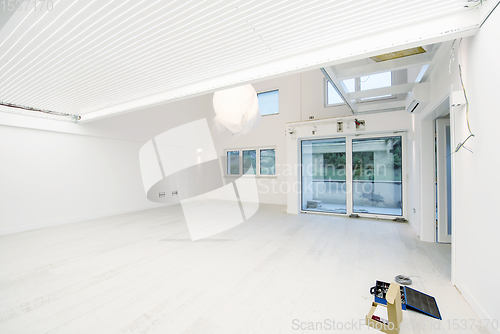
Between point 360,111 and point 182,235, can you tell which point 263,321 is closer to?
point 182,235

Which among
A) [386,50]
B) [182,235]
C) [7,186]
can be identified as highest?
[386,50]

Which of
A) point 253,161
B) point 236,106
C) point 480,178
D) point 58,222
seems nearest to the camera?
point 480,178

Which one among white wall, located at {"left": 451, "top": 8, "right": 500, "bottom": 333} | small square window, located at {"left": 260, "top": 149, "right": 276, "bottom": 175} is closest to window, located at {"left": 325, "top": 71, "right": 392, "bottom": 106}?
small square window, located at {"left": 260, "top": 149, "right": 276, "bottom": 175}

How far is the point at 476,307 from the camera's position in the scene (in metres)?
1.79

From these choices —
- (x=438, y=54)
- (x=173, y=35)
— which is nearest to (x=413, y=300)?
(x=438, y=54)

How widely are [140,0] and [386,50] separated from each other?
7.28 ft

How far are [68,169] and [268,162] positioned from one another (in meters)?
5.77

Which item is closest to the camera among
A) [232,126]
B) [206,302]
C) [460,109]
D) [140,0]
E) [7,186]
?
[140,0]

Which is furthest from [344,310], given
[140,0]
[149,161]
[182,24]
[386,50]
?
[149,161]

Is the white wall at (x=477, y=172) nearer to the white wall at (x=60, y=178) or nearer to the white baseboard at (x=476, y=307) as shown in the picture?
the white baseboard at (x=476, y=307)

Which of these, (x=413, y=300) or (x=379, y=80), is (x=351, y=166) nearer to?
(x=379, y=80)

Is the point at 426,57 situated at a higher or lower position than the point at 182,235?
higher

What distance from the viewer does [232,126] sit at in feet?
10.6

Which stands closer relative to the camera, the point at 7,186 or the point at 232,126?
the point at 232,126
